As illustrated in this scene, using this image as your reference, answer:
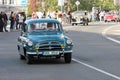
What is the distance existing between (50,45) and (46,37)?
394 mm

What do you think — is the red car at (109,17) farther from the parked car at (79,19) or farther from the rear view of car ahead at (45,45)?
the rear view of car ahead at (45,45)

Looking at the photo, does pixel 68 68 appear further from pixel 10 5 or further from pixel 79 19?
pixel 10 5

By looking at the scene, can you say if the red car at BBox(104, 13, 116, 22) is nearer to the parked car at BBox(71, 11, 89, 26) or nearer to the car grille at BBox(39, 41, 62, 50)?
the parked car at BBox(71, 11, 89, 26)

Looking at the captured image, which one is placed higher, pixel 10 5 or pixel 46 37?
pixel 46 37

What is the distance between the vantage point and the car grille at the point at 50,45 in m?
18.8

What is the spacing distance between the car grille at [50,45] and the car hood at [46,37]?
0.13 meters

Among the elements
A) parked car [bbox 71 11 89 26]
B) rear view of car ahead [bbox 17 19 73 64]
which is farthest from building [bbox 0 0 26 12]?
rear view of car ahead [bbox 17 19 73 64]

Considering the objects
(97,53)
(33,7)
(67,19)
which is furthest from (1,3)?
(97,53)

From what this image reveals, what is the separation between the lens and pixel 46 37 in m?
19.1

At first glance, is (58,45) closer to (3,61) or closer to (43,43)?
(43,43)

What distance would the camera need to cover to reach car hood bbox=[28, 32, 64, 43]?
62.0ft

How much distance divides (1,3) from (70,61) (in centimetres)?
12135

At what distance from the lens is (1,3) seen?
458 feet

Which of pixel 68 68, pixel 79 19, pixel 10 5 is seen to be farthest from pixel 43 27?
pixel 10 5
